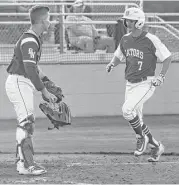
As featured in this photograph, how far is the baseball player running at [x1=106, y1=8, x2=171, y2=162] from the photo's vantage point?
A: 28.9 ft

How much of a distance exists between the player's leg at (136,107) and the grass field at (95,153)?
0.79 feet

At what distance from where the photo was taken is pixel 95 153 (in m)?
9.47

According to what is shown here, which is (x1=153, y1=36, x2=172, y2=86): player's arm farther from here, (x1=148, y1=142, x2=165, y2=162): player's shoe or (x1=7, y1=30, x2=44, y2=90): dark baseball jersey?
(x1=7, y1=30, x2=44, y2=90): dark baseball jersey

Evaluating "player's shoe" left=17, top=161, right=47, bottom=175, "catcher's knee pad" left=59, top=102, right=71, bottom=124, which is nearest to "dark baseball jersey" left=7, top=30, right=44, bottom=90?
"catcher's knee pad" left=59, top=102, right=71, bottom=124

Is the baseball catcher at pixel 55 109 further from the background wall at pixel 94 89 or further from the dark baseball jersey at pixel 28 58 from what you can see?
the background wall at pixel 94 89

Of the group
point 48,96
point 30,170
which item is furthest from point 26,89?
point 30,170

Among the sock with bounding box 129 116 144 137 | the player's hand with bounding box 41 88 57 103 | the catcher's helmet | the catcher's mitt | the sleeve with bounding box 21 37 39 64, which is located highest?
the catcher's helmet

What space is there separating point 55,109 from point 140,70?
146 cm

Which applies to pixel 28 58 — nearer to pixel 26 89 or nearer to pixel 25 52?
pixel 25 52

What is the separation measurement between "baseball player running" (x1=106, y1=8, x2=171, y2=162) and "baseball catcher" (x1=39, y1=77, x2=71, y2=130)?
96 cm

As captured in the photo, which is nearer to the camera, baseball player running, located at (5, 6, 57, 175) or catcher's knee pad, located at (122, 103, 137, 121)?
baseball player running, located at (5, 6, 57, 175)

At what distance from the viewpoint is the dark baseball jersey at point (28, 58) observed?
7543 mm

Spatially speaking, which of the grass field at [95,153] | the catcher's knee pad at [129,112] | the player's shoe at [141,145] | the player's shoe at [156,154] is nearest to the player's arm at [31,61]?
the grass field at [95,153]

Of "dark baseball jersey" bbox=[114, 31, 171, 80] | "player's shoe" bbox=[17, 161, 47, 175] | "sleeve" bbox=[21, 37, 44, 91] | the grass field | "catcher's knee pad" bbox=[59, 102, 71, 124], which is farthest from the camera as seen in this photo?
"dark baseball jersey" bbox=[114, 31, 171, 80]
